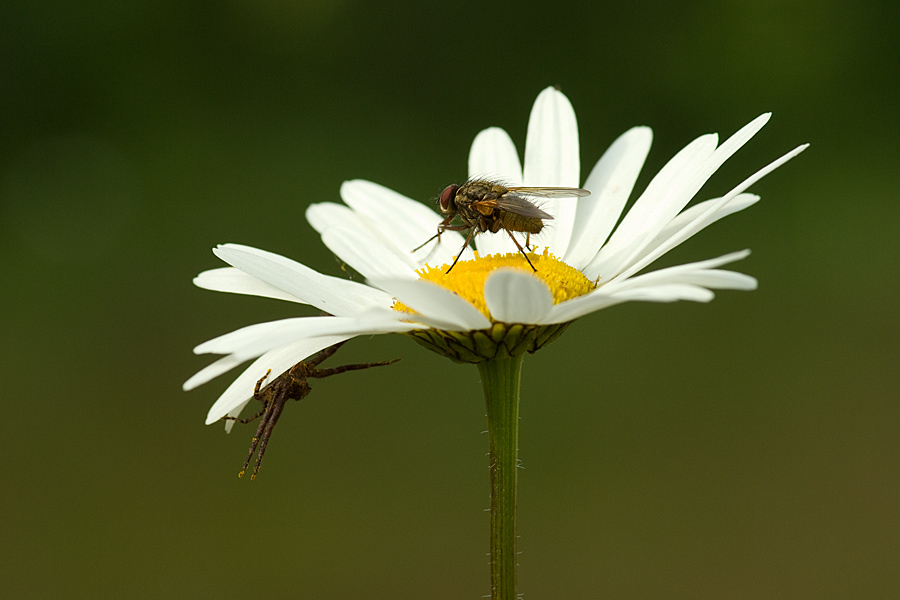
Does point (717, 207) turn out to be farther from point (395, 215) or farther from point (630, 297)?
point (395, 215)

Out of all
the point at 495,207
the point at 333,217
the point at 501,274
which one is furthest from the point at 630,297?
the point at 333,217

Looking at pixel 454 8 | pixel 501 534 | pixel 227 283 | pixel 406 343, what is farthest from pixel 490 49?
A: pixel 501 534

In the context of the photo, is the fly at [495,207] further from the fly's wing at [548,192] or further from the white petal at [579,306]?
the white petal at [579,306]

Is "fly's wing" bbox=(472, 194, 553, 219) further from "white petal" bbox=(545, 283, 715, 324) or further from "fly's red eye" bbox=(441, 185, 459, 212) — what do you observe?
"white petal" bbox=(545, 283, 715, 324)

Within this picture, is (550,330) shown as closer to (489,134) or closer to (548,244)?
(548,244)

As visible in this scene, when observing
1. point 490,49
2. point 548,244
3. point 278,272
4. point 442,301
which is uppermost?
point 490,49

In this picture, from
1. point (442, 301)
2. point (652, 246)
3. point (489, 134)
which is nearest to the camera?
point (442, 301)
